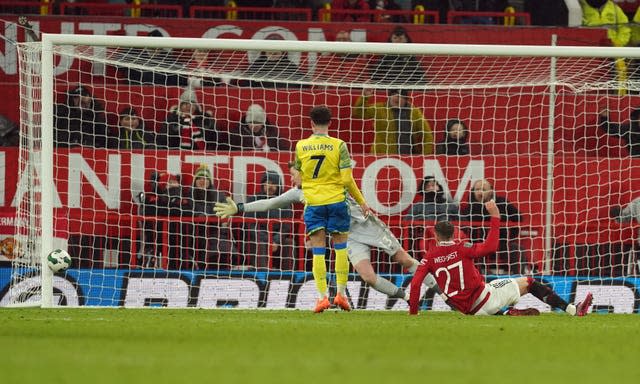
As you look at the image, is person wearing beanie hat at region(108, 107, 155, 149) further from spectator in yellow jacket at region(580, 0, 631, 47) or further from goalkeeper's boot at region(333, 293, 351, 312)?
spectator in yellow jacket at region(580, 0, 631, 47)

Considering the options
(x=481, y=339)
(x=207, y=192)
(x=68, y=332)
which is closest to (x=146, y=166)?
(x=207, y=192)

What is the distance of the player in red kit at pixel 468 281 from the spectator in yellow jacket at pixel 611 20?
23.3ft

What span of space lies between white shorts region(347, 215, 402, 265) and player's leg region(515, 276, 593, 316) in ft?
4.79

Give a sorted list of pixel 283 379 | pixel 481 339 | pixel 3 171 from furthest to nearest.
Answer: pixel 3 171 < pixel 481 339 < pixel 283 379

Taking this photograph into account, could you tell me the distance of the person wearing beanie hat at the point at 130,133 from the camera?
14.8 meters

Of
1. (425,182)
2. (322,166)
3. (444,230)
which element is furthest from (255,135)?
(444,230)

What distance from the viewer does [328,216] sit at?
11.0 m

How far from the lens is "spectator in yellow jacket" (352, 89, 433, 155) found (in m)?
15.1

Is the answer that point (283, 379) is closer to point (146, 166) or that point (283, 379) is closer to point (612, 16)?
point (146, 166)

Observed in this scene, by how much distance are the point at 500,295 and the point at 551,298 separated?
446 millimetres

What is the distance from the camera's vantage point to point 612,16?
1786 cm

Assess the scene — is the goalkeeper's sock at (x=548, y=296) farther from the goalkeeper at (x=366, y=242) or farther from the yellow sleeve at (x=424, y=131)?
the yellow sleeve at (x=424, y=131)

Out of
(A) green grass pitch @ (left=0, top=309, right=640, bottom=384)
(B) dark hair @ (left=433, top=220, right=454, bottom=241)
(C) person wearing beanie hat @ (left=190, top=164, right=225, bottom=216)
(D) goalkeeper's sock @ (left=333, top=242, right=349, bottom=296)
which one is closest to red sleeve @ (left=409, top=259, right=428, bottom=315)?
(A) green grass pitch @ (left=0, top=309, right=640, bottom=384)

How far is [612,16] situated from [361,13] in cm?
360
